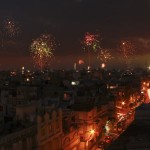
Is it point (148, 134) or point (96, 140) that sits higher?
point (148, 134)

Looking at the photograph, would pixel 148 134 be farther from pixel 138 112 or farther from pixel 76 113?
pixel 76 113

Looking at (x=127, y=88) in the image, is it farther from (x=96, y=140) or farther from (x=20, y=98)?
(x=96, y=140)

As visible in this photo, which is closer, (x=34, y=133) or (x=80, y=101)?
(x=34, y=133)

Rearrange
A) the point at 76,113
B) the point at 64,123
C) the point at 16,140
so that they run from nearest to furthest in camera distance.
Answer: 1. the point at 16,140
2. the point at 64,123
3. the point at 76,113

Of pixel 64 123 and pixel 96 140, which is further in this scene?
pixel 96 140

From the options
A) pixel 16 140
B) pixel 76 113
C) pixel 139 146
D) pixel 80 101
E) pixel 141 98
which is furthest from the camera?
pixel 141 98

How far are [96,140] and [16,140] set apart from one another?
620 inches

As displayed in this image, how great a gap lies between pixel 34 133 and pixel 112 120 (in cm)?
2226

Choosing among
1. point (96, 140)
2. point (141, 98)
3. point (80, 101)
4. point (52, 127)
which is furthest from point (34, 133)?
point (141, 98)

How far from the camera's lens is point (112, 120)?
45250 millimetres

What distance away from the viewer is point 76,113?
35.2 meters

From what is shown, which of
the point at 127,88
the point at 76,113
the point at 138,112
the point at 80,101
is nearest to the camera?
the point at 138,112

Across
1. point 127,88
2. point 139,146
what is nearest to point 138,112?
point 139,146

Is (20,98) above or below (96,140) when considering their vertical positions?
above
